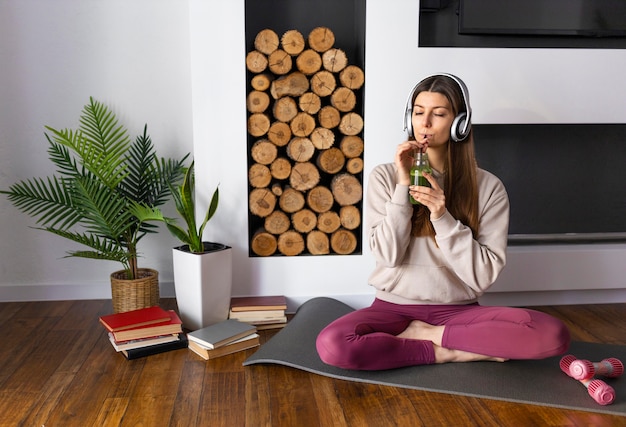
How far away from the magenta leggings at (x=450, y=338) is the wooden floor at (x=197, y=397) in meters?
0.11

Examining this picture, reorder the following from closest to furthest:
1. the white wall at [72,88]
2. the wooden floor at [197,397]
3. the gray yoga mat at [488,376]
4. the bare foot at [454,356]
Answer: the wooden floor at [197,397]
the gray yoga mat at [488,376]
the bare foot at [454,356]
the white wall at [72,88]

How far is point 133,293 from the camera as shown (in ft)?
8.68

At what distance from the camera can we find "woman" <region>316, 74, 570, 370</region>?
2059mm

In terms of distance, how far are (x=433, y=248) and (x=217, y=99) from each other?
1.13 meters

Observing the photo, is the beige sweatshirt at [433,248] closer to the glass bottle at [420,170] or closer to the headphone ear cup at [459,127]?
the glass bottle at [420,170]

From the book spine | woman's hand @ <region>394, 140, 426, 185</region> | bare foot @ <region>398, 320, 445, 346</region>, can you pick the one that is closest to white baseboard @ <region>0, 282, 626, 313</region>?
the book spine

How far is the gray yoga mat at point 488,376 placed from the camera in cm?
194

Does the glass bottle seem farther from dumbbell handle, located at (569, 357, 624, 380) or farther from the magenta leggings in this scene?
dumbbell handle, located at (569, 357, 624, 380)

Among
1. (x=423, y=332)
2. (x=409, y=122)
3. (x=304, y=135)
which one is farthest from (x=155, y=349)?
(x=409, y=122)

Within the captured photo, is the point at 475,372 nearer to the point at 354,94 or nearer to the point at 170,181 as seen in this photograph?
the point at 354,94

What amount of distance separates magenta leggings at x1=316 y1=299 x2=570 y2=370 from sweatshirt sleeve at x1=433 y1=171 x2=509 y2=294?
0.43 ft

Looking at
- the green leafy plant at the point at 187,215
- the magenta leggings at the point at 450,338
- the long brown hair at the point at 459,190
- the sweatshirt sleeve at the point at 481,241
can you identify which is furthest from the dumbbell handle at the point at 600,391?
the green leafy plant at the point at 187,215

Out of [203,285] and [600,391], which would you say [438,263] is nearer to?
[600,391]

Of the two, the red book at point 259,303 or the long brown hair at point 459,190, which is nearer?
the long brown hair at point 459,190
